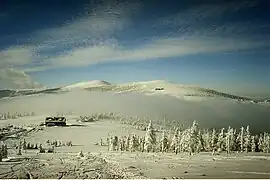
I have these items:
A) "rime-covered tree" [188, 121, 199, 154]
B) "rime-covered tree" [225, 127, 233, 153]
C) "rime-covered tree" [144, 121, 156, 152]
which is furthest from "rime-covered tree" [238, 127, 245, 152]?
"rime-covered tree" [144, 121, 156, 152]

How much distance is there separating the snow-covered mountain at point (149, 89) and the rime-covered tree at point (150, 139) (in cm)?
44

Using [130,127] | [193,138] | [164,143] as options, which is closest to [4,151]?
[130,127]

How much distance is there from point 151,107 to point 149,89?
0.24 m

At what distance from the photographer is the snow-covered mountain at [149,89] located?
5.15 metres

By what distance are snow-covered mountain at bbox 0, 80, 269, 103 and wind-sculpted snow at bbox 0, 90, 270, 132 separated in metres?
0.06

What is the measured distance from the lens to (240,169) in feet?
15.9

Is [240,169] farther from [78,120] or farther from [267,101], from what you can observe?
[78,120]

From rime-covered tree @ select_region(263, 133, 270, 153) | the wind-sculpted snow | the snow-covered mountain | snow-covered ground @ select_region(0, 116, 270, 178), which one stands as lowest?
snow-covered ground @ select_region(0, 116, 270, 178)

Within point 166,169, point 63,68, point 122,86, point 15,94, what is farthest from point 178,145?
point 15,94

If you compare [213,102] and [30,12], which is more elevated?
[30,12]

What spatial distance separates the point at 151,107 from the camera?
515cm

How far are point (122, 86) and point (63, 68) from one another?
0.78 m

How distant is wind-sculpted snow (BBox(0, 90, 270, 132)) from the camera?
5.05 metres

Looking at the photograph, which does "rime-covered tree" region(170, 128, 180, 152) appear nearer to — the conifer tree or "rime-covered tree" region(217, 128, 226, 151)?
"rime-covered tree" region(217, 128, 226, 151)
